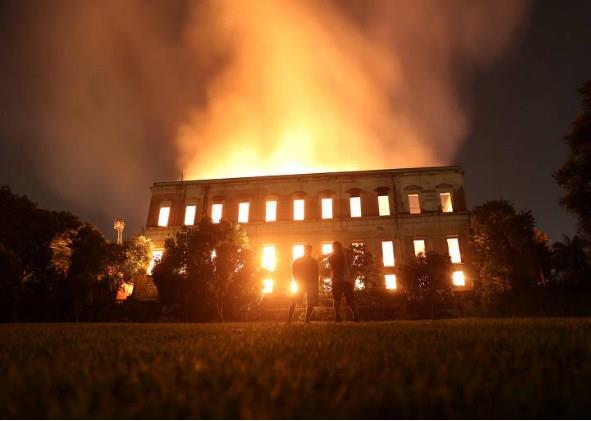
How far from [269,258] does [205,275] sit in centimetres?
1400

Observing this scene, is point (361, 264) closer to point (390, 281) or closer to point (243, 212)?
point (390, 281)

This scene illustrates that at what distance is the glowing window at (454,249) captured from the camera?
96.0 ft

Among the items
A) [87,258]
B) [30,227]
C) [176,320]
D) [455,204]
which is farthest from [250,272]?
[455,204]

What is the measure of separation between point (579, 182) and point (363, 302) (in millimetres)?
13336

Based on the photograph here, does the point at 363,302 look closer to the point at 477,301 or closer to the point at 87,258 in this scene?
the point at 477,301

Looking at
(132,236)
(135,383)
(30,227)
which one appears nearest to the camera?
(135,383)

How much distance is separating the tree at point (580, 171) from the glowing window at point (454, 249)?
11203mm

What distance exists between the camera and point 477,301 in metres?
24.4

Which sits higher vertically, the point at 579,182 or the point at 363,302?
the point at 579,182

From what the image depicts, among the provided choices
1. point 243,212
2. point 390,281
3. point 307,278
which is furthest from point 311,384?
point 243,212

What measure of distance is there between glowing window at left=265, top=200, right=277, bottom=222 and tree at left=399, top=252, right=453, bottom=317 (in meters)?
14.7

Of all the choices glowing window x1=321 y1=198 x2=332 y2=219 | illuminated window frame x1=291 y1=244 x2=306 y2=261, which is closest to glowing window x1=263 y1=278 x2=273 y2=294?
illuminated window frame x1=291 y1=244 x2=306 y2=261

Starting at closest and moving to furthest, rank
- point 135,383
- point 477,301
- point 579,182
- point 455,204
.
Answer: point 135,383, point 579,182, point 477,301, point 455,204

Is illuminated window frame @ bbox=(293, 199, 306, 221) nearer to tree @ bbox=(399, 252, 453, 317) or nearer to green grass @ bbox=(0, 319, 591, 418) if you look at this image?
tree @ bbox=(399, 252, 453, 317)
